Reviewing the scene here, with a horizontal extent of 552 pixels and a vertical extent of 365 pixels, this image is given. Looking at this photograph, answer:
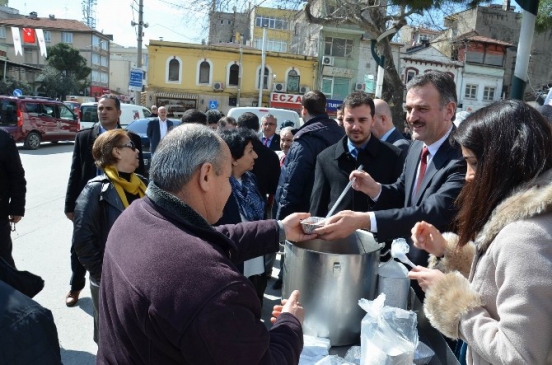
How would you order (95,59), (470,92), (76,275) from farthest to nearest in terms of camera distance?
(95,59), (470,92), (76,275)

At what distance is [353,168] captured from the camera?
10.5ft

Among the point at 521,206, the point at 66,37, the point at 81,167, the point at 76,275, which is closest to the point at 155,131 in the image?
the point at 81,167

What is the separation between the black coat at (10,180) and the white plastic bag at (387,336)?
3.15 m

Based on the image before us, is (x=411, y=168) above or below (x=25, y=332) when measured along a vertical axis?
above

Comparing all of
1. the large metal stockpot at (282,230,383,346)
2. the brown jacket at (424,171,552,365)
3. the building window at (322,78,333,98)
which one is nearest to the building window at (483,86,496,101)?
the building window at (322,78,333,98)

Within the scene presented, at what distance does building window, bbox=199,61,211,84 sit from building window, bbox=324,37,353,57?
977 cm

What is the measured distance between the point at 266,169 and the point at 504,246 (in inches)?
131

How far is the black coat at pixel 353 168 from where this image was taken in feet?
10.2

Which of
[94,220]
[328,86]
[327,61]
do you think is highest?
[327,61]

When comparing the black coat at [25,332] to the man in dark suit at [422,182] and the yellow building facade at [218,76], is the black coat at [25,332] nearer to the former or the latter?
the man in dark suit at [422,182]

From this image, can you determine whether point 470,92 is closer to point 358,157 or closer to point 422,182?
point 358,157

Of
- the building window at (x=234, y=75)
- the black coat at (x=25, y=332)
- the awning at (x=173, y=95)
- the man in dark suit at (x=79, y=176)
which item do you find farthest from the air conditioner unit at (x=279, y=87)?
the black coat at (x=25, y=332)

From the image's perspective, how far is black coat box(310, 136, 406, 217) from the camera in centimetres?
312

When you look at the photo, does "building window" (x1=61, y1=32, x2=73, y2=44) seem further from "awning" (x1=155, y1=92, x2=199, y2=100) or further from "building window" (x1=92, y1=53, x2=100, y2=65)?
"awning" (x1=155, y1=92, x2=199, y2=100)
